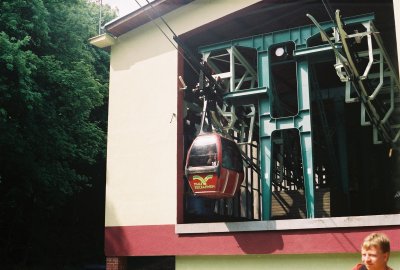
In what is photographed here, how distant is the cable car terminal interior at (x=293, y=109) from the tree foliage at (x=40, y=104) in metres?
5.64

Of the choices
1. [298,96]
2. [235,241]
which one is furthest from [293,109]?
[235,241]

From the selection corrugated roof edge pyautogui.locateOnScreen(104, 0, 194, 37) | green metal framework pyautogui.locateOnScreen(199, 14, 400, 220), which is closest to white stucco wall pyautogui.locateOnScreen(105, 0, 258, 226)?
corrugated roof edge pyautogui.locateOnScreen(104, 0, 194, 37)

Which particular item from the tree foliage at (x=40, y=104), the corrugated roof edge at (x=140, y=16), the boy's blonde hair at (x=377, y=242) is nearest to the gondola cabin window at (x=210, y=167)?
the corrugated roof edge at (x=140, y=16)

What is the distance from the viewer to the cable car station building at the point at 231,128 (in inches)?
486

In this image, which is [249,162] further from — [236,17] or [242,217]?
[236,17]

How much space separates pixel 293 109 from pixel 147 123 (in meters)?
7.29

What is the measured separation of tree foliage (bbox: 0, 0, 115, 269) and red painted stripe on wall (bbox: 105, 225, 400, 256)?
5.88 meters

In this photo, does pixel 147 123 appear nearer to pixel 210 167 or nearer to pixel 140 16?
pixel 210 167

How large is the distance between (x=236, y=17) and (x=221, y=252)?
22.5 ft

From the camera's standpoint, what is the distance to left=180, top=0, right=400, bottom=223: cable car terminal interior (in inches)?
510

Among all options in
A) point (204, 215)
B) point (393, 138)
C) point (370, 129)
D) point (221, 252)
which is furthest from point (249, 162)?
point (370, 129)

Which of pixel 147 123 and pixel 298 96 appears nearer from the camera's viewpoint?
pixel 298 96

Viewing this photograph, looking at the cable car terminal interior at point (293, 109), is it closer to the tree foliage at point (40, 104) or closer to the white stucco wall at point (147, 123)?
the white stucco wall at point (147, 123)

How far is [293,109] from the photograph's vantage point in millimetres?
20125
